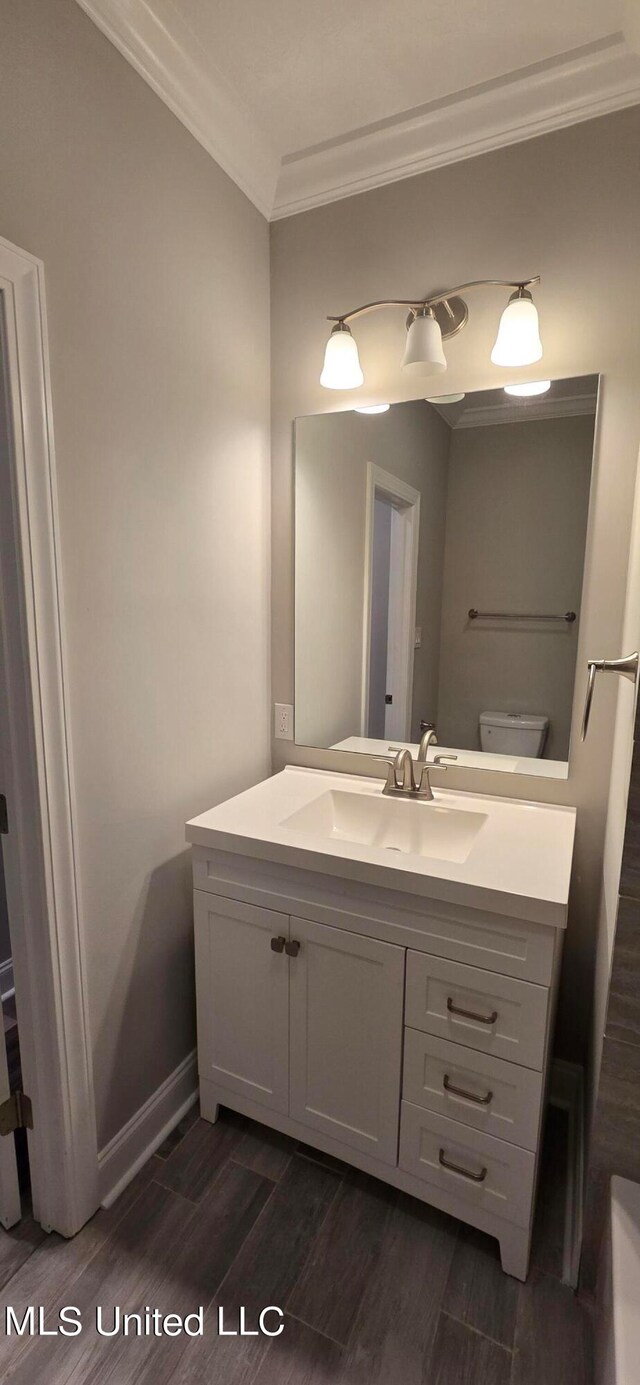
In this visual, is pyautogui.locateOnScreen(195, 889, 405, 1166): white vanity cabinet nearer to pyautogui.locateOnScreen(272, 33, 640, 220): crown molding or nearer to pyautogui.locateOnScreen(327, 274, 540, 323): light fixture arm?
pyautogui.locateOnScreen(327, 274, 540, 323): light fixture arm

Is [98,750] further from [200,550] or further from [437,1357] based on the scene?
[437,1357]

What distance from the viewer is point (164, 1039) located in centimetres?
156

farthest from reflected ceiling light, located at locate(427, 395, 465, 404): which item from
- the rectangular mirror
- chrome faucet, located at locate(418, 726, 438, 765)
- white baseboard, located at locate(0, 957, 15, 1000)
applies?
white baseboard, located at locate(0, 957, 15, 1000)

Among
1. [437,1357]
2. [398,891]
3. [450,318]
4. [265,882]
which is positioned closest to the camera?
[437,1357]

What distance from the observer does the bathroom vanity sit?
1.16 meters

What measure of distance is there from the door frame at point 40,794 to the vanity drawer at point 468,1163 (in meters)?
0.69

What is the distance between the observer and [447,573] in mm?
1666

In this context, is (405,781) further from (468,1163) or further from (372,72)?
(372,72)

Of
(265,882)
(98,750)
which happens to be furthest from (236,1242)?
(98,750)

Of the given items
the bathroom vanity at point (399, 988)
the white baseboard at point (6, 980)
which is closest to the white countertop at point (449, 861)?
the bathroom vanity at point (399, 988)

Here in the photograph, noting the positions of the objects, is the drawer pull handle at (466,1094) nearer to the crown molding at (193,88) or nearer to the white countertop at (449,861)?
the white countertop at (449,861)

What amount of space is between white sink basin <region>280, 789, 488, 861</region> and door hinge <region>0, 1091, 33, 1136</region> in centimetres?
79

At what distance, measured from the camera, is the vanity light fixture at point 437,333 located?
4.52ft

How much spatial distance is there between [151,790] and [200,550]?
0.61 metres
